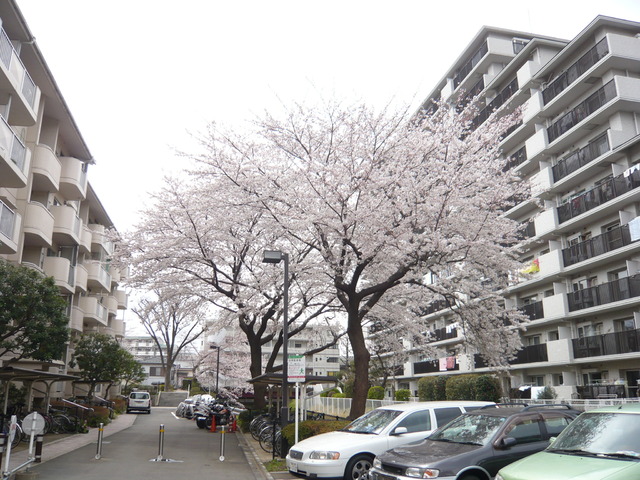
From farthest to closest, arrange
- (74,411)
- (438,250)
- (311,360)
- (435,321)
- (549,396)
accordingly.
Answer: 1. (311,360)
2. (435,321)
3. (549,396)
4. (74,411)
5. (438,250)

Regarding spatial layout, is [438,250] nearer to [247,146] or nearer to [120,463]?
[247,146]

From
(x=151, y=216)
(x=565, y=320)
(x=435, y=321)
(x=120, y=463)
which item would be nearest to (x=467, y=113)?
(x=151, y=216)

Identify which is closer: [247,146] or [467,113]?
[467,113]

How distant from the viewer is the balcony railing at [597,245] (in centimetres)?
2577

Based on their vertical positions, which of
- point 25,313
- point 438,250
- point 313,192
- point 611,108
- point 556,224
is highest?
point 611,108

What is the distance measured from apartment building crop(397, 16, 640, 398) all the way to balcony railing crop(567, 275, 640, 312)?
0.17 ft

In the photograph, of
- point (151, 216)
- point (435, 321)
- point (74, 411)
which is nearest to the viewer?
point (151, 216)

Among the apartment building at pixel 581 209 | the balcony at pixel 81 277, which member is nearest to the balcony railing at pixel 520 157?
the apartment building at pixel 581 209

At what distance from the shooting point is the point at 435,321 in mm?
47750

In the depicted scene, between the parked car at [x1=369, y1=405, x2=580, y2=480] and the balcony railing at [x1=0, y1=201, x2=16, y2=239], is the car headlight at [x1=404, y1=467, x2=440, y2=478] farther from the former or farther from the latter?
the balcony railing at [x1=0, y1=201, x2=16, y2=239]

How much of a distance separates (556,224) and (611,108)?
671cm

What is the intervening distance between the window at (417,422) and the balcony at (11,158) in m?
13.3

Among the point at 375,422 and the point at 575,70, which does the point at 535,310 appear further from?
the point at 375,422

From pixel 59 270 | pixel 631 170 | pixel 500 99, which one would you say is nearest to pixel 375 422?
pixel 59 270
